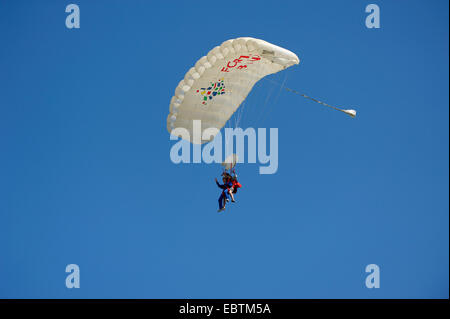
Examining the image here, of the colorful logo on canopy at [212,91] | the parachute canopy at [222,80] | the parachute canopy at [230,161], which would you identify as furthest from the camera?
the colorful logo on canopy at [212,91]

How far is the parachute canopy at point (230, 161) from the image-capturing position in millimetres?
24391

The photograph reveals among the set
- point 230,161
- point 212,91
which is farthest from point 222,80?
point 230,161

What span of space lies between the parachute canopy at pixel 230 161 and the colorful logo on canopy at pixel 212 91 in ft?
6.37

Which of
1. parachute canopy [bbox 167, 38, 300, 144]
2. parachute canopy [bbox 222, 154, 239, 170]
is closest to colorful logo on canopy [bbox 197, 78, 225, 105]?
parachute canopy [bbox 167, 38, 300, 144]

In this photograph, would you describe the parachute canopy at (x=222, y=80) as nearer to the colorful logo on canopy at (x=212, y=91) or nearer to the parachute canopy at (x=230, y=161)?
the colorful logo on canopy at (x=212, y=91)

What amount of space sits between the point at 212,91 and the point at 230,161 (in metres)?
2.31

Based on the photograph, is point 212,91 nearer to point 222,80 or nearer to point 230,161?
point 222,80

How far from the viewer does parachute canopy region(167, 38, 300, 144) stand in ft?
73.0

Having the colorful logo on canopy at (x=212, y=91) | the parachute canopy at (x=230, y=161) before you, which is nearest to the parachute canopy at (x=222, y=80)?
the colorful logo on canopy at (x=212, y=91)

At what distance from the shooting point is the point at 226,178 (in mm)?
24234
